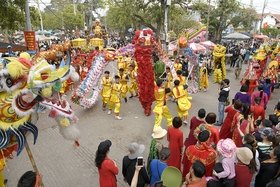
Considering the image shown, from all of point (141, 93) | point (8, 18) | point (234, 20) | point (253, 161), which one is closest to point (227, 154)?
point (253, 161)

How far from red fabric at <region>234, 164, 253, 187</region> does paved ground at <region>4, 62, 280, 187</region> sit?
2.00 meters

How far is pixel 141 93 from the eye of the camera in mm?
6215

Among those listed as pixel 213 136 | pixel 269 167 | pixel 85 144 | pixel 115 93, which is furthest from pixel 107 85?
pixel 269 167

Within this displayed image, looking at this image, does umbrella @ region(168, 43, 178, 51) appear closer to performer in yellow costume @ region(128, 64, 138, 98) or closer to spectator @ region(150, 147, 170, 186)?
performer in yellow costume @ region(128, 64, 138, 98)

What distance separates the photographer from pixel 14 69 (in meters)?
2.41

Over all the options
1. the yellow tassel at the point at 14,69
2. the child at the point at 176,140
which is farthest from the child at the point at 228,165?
the yellow tassel at the point at 14,69

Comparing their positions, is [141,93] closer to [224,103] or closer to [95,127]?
[95,127]

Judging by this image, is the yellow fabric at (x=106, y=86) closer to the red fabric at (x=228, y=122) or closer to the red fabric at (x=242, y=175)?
the red fabric at (x=228, y=122)

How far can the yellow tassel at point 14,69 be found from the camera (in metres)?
2.40

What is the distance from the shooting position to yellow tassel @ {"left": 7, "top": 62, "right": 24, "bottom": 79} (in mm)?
2398

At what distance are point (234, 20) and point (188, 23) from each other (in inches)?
205

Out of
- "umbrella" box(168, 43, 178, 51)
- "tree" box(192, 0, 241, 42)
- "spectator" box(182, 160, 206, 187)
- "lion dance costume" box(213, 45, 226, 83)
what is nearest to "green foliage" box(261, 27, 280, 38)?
"tree" box(192, 0, 241, 42)

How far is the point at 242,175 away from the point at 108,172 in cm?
162

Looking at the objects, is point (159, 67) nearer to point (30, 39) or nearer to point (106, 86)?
point (106, 86)
